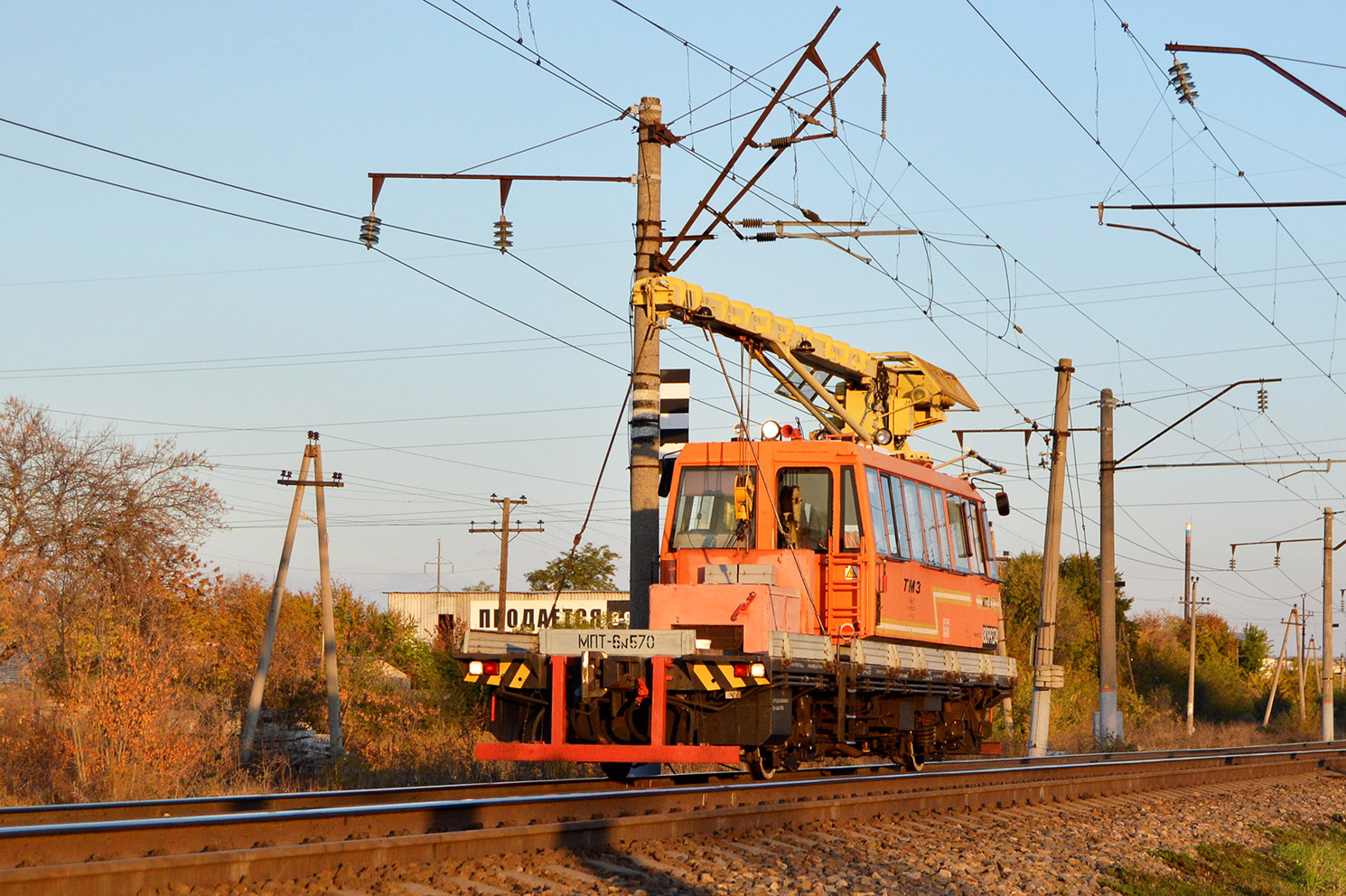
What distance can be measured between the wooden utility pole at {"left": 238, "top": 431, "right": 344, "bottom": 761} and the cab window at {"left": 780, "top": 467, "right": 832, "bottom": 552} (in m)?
13.5

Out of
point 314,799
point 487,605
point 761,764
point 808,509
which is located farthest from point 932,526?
point 487,605

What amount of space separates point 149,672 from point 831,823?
10838 mm

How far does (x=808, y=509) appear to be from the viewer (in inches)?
571

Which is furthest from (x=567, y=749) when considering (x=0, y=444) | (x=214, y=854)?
(x=0, y=444)

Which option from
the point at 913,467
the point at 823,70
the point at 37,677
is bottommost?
the point at 37,677

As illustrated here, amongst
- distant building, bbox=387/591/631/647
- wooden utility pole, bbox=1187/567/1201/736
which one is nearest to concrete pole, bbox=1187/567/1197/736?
wooden utility pole, bbox=1187/567/1201/736

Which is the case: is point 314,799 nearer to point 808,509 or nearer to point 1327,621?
point 808,509

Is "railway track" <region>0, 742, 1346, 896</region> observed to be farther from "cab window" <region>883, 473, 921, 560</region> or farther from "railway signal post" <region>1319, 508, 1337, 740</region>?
"railway signal post" <region>1319, 508, 1337, 740</region>

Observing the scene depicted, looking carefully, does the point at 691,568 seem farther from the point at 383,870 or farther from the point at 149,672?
the point at 149,672

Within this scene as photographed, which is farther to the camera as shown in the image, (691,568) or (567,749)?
(691,568)

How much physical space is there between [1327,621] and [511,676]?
37.5 meters

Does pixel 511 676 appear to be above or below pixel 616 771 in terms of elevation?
above

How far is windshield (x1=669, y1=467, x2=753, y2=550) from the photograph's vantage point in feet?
48.0

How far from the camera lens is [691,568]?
1443cm
